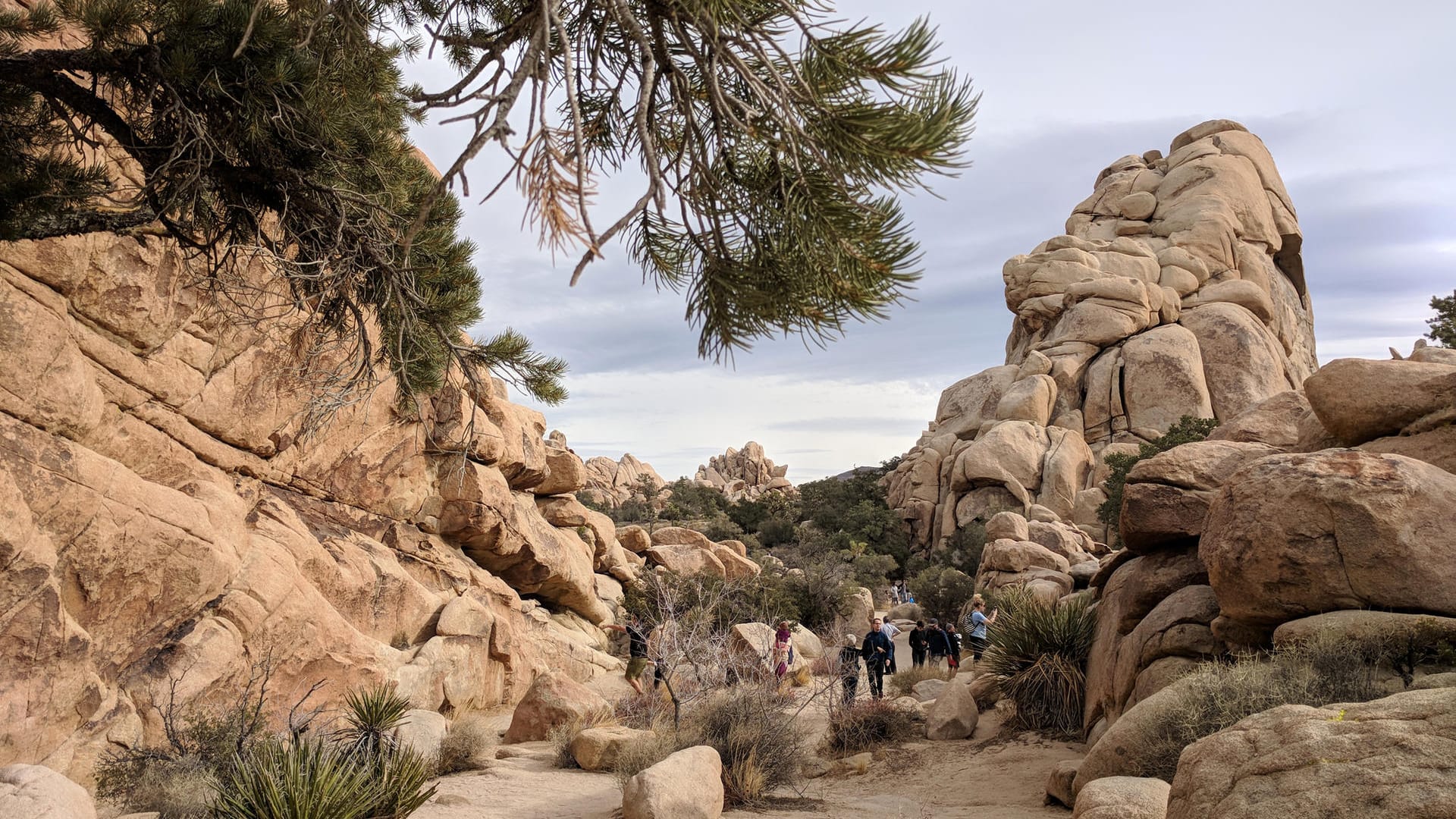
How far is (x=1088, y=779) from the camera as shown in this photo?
7.51m

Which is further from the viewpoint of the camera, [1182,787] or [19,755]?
[19,755]

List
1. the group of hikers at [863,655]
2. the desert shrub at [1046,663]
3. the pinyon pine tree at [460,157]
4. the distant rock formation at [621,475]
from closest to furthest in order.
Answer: the pinyon pine tree at [460,157], the desert shrub at [1046,663], the group of hikers at [863,655], the distant rock formation at [621,475]

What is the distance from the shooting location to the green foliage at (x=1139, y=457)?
2733cm

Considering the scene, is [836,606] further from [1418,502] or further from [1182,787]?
[1182,787]

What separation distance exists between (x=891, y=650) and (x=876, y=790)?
514 cm

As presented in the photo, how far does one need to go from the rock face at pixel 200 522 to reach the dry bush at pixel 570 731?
93.8 inches

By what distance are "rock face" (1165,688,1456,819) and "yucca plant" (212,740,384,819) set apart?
5345mm

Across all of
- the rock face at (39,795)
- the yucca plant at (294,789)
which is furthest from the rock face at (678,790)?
the rock face at (39,795)

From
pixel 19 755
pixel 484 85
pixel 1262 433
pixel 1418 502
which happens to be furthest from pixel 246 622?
pixel 1262 433

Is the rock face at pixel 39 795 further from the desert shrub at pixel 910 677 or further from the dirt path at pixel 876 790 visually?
the desert shrub at pixel 910 677

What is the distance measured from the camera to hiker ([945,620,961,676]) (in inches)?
714

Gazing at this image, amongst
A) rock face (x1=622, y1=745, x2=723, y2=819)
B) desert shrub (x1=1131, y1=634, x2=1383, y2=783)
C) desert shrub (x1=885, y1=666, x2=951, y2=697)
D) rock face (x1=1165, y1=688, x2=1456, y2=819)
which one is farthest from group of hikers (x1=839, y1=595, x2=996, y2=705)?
rock face (x1=1165, y1=688, x2=1456, y2=819)

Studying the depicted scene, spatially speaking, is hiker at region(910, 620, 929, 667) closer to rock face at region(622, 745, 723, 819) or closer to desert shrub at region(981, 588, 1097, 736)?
desert shrub at region(981, 588, 1097, 736)

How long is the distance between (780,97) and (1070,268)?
43.2 m
